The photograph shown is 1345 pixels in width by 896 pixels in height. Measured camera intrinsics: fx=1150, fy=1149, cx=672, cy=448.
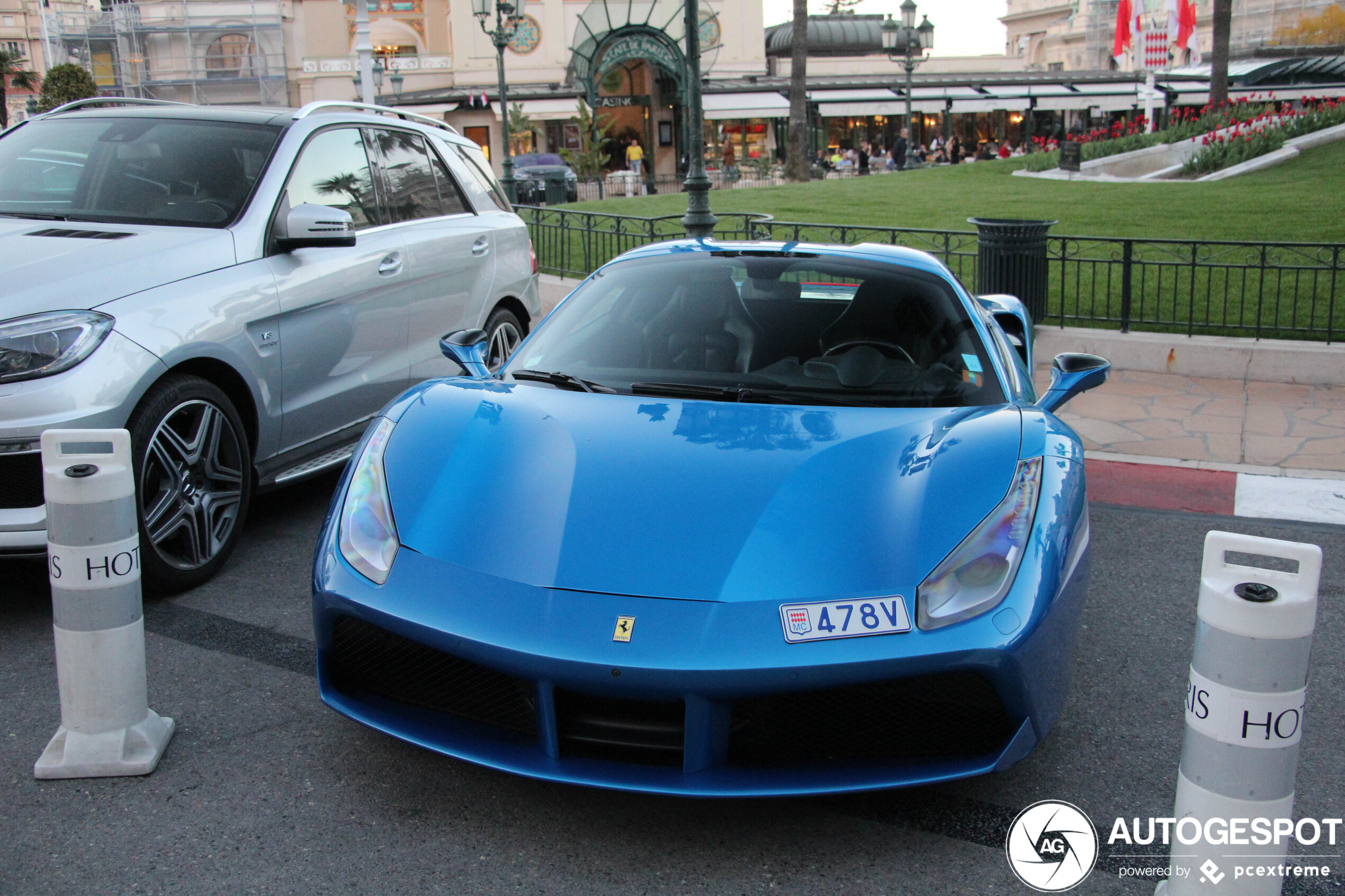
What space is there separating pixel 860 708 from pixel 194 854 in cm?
158

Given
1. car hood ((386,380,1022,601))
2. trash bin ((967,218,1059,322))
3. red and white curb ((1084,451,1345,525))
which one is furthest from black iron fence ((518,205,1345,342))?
car hood ((386,380,1022,601))

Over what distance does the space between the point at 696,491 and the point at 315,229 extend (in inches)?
101

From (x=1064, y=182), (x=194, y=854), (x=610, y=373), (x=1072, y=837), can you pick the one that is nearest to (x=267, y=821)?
(x=194, y=854)

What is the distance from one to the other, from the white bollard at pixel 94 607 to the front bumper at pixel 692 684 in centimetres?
71

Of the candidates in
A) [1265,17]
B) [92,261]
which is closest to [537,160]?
[92,261]

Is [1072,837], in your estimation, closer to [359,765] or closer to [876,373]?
[876,373]

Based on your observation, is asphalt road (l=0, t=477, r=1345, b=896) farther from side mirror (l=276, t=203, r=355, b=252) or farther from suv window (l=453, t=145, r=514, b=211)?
suv window (l=453, t=145, r=514, b=211)

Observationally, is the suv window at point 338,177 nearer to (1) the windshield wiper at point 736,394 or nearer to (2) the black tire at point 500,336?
(2) the black tire at point 500,336

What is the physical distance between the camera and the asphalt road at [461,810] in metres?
2.59

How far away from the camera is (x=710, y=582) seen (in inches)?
105

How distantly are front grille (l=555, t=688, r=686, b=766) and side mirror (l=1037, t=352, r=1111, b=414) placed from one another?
82.0 inches

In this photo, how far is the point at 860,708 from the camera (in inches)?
102

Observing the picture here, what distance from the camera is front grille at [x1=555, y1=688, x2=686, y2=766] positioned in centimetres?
259

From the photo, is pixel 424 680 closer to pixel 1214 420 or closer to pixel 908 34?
pixel 1214 420
